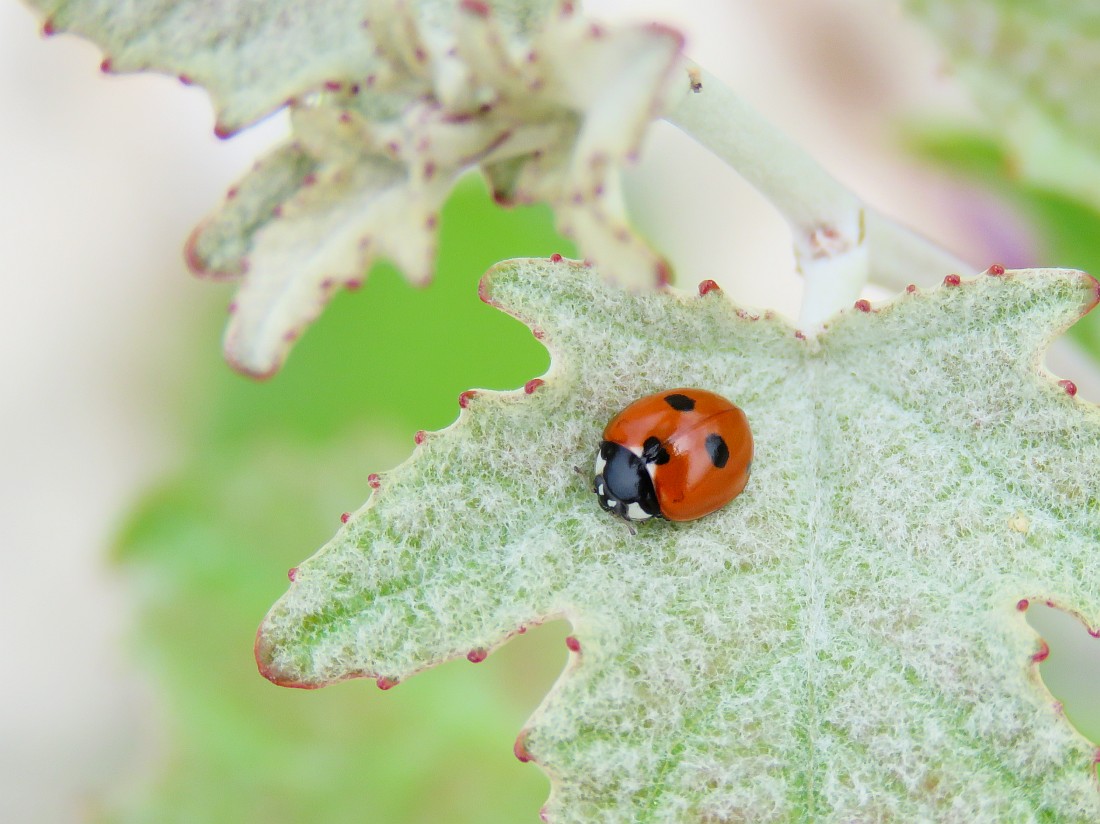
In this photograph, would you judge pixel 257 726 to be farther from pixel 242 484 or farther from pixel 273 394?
pixel 273 394

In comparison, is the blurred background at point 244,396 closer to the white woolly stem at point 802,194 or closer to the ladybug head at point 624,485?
the white woolly stem at point 802,194

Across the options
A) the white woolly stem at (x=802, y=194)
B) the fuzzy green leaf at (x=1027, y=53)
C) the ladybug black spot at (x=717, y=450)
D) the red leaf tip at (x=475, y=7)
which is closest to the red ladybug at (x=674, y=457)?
the ladybug black spot at (x=717, y=450)

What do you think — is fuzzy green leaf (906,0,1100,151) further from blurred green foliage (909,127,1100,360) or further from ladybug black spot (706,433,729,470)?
ladybug black spot (706,433,729,470)

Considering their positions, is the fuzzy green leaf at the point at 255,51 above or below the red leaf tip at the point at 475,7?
below

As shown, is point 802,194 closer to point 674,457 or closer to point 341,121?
point 674,457

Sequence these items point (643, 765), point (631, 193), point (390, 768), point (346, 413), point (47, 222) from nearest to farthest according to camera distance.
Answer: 1. point (643, 765)
2. point (390, 768)
3. point (346, 413)
4. point (631, 193)
5. point (47, 222)

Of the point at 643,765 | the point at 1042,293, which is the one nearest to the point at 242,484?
the point at 643,765
